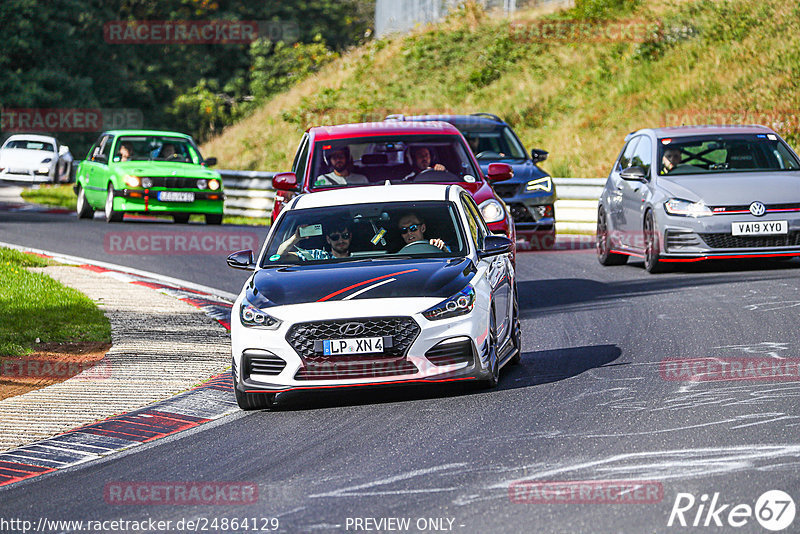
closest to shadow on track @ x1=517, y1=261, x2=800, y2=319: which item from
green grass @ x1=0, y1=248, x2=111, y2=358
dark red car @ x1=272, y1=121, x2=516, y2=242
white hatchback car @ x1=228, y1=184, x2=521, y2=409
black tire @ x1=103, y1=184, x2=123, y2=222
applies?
dark red car @ x1=272, y1=121, x2=516, y2=242

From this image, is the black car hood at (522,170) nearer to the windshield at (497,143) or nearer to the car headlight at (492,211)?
the windshield at (497,143)

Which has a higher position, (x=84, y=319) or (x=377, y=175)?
(x=377, y=175)

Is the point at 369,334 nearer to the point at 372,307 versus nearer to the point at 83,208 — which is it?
the point at 372,307

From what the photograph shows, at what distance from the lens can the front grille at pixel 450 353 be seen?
917 centimetres

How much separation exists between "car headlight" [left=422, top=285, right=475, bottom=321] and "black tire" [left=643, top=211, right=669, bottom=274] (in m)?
7.61

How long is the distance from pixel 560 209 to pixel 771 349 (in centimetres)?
1496

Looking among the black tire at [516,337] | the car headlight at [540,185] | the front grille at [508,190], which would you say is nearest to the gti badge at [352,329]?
the black tire at [516,337]

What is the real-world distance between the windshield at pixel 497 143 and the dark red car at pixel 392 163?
5.57 meters

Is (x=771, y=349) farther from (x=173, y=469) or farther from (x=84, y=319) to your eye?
(x=84, y=319)

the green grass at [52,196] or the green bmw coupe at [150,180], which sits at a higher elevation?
the green bmw coupe at [150,180]

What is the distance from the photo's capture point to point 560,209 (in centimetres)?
2573

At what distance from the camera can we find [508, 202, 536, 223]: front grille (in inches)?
795

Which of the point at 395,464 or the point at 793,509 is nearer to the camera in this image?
the point at 793,509

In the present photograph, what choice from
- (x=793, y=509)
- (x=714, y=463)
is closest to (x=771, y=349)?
(x=714, y=463)
